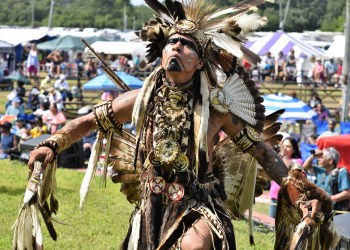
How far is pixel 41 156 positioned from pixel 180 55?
111 centimetres

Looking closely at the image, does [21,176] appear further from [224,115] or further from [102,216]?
[224,115]

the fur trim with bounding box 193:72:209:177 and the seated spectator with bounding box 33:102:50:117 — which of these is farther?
the seated spectator with bounding box 33:102:50:117

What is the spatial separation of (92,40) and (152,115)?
1641 inches

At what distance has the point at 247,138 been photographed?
18.3ft

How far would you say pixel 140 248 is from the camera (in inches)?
212

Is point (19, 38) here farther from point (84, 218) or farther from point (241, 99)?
point (241, 99)

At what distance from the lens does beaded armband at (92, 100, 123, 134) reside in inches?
220

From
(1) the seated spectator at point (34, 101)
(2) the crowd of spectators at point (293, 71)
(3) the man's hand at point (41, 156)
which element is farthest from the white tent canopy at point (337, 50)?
(3) the man's hand at point (41, 156)

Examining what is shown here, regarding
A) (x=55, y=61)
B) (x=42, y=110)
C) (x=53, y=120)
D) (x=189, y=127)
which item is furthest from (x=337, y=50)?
(x=189, y=127)

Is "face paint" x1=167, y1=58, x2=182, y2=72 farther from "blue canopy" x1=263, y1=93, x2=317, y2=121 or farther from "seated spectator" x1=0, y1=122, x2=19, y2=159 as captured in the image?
"seated spectator" x1=0, y1=122, x2=19, y2=159

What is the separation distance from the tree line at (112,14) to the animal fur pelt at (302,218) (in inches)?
2402

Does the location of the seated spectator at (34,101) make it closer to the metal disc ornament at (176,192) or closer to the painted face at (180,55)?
the painted face at (180,55)

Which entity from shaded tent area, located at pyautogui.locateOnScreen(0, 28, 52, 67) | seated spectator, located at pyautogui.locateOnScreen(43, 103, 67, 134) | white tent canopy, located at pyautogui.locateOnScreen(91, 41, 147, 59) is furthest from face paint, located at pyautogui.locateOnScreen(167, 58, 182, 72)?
shaded tent area, located at pyautogui.locateOnScreen(0, 28, 52, 67)

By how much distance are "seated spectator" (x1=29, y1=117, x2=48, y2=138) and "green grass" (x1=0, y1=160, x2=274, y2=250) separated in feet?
12.9
